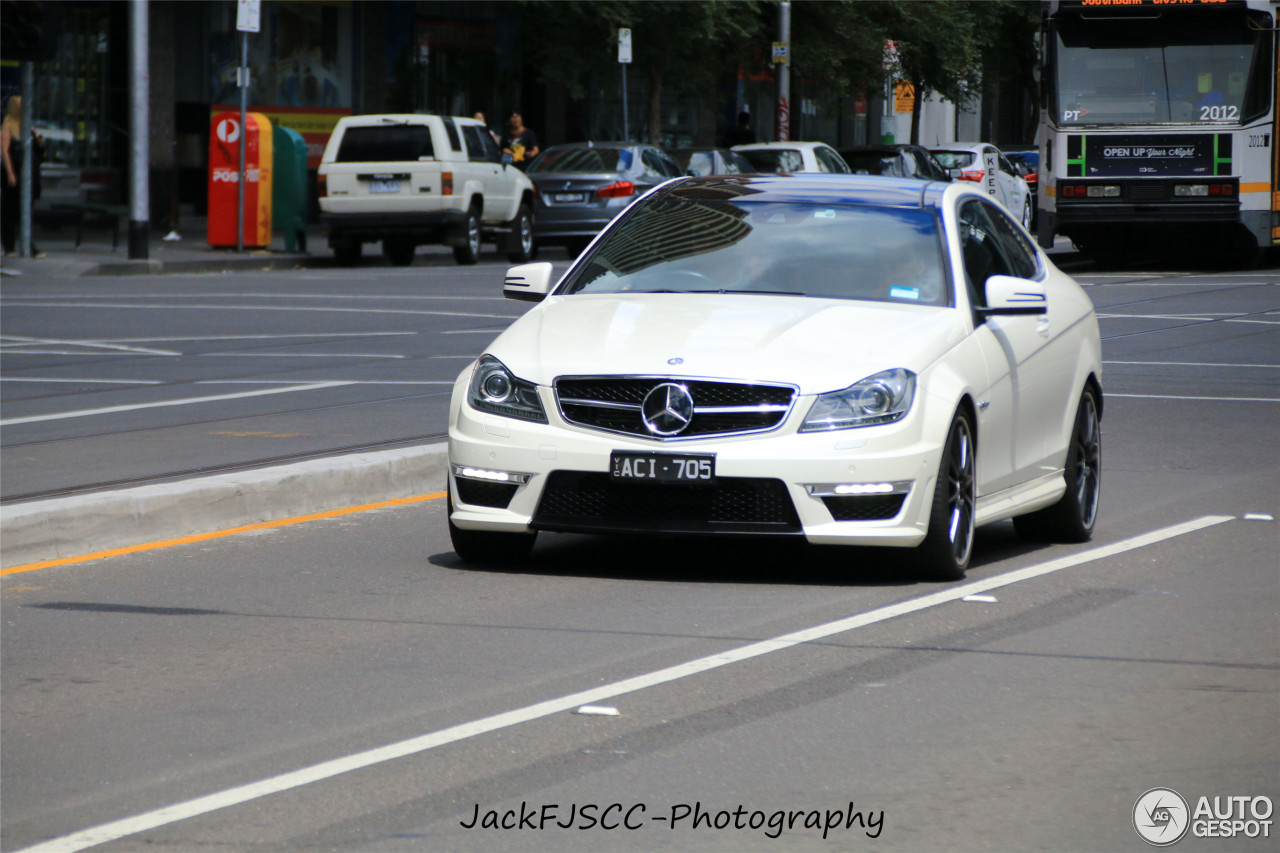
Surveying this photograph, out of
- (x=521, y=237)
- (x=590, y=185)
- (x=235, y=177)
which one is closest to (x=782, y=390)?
(x=235, y=177)

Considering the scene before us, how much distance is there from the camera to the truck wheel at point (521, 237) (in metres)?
29.9

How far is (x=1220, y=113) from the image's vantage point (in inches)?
990

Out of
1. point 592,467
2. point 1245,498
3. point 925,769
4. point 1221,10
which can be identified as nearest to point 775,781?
point 925,769

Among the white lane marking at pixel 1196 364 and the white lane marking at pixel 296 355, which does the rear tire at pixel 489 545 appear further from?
the white lane marking at pixel 1196 364

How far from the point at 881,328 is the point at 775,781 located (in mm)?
3010

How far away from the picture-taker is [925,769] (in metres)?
4.90

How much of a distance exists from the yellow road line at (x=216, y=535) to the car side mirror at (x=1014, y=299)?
10.2 ft

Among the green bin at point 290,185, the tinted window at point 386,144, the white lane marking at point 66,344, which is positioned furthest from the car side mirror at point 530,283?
the green bin at point 290,185

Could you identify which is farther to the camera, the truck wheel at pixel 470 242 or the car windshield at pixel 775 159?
the car windshield at pixel 775 159

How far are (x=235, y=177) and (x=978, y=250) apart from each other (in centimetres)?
2140

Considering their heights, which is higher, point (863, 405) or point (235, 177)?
point (235, 177)

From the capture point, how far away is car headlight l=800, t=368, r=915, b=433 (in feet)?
23.3

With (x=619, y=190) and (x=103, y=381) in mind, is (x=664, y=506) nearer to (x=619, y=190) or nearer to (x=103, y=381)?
(x=103, y=381)

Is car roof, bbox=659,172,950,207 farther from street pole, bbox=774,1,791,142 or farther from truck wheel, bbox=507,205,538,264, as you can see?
street pole, bbox=774,1,791,142
